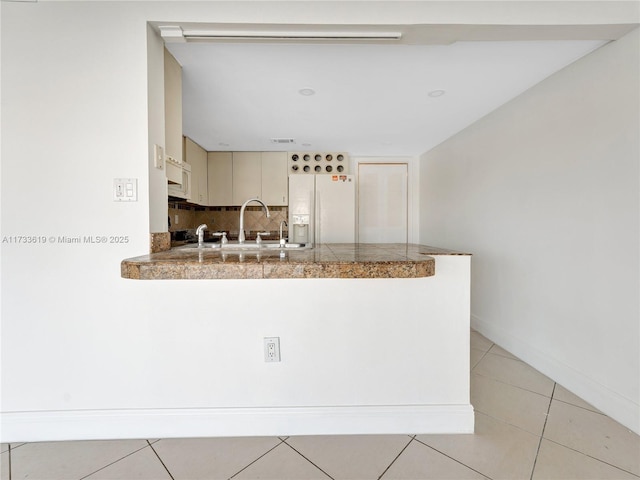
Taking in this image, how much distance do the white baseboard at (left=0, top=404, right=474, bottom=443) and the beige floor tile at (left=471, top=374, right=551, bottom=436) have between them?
61cm

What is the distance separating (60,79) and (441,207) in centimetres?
347

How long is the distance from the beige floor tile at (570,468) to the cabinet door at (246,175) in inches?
138

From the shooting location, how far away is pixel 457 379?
1.34m

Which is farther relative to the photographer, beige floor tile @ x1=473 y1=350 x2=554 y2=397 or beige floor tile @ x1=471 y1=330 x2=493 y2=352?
beige floor tile @ x1=471 y1=330 x2=493 y2=352

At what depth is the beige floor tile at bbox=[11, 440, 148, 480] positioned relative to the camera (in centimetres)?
112

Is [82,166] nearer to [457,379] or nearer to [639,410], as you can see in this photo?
[457,379]

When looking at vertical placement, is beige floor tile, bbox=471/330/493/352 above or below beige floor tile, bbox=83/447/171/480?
below

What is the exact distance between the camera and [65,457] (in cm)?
120

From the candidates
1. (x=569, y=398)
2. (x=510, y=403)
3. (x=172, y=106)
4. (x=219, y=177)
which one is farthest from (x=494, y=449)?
(x=219, y=177)

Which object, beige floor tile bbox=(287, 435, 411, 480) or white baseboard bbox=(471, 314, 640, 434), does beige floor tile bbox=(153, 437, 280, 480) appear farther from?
white baseboard bbox=(471, 314, 640, 434)

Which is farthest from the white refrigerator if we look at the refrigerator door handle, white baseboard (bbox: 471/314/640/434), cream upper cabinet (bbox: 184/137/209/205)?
white baseboard (bbox: 471/314/640/434)

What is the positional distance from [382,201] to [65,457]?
12.7ft

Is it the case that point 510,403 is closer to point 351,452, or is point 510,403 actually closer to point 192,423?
point 351,452

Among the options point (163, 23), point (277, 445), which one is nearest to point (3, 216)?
point (163, 23)
